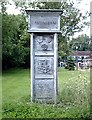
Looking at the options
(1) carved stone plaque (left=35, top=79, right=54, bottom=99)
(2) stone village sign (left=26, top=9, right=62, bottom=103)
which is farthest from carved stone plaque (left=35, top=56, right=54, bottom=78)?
(1) carved stone plaque (left=35, top=79, right=54, bottom=99)

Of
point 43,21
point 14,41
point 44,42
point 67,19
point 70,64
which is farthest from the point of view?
point 14,41

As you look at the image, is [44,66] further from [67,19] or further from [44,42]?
[67,19]

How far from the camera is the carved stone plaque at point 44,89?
173 inches

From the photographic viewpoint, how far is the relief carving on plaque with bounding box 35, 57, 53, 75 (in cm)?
438

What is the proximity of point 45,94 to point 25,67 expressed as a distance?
7968mm

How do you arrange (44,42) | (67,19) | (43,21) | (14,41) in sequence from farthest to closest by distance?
(14,41)
(67,19)
(44,42)
(43,21)

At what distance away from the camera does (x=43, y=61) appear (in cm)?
438

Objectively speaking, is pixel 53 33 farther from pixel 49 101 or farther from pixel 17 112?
pixel 17 112

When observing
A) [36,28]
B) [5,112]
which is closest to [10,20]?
[36,28]

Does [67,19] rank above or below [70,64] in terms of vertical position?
above

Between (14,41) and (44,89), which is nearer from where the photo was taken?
(44,89)

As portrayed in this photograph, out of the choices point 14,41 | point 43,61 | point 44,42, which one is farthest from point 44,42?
point 14,41

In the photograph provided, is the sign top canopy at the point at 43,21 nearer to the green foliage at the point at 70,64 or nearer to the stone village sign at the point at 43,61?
the stone village sign at the point at 43,61

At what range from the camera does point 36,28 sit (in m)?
4.25
